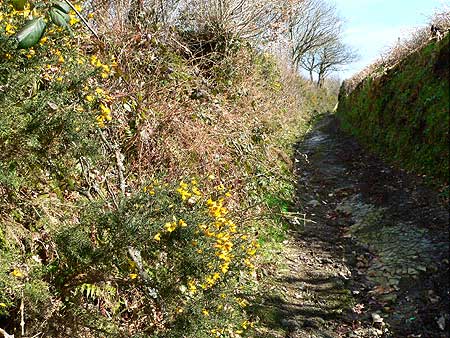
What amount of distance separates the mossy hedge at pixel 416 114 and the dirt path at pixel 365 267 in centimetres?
53

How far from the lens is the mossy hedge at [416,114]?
26.2 ft

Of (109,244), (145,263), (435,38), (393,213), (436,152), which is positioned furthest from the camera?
(435,38)

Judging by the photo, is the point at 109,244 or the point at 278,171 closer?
the point at 109,244

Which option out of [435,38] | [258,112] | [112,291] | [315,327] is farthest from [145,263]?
[435,38]

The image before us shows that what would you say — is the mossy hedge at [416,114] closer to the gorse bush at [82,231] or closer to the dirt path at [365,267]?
the dirt path at [365,267]

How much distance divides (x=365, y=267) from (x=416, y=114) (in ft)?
16.4

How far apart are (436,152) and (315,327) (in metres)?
4.93

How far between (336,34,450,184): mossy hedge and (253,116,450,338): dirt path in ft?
1.74

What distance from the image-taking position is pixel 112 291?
326 centimetres

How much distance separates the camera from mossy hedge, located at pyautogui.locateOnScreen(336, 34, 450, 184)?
7.99 meters

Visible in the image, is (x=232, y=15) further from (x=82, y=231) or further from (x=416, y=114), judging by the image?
(x=82, y=231)

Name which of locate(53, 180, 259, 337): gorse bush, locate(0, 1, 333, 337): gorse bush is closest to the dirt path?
locate(0, 1, 333, 337): gorse bush

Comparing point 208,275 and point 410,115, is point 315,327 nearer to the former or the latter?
point 208,275

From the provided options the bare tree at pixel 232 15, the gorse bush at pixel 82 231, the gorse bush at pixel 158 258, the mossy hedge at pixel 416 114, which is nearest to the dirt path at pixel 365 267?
the mossy hedge at pixel 416 114
